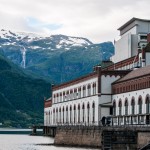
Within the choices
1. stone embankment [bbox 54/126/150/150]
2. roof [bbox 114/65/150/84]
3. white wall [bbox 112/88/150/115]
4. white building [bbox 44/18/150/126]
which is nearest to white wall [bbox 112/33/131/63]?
white building [bbox 44/18/150/126]

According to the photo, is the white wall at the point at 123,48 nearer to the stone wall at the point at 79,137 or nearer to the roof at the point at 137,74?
the roof at the point at 137,74

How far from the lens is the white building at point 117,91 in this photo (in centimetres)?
11399

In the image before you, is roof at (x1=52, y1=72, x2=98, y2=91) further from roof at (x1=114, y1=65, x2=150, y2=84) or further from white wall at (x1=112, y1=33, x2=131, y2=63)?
white wall at (x1=112, y1=33, x2=131, y2=63)

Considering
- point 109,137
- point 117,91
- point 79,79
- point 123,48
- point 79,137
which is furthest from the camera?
point 123,48

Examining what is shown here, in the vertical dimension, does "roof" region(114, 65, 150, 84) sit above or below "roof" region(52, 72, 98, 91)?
below

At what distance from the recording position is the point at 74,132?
4710 inches

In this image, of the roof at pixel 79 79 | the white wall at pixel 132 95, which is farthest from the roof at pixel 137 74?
the roof at pixel 79 79

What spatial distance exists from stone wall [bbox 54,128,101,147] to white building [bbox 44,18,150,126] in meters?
5.32

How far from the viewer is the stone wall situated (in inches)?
4213

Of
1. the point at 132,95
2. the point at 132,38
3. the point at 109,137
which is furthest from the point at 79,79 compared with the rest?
the point at 109,137

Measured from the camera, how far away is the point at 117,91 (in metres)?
130

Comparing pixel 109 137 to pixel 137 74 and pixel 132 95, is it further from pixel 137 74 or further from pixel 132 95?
pixel 137 74

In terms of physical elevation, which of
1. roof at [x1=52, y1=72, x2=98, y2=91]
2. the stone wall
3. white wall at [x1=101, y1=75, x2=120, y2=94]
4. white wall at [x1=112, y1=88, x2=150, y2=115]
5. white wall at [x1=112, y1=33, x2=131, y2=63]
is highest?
white wall at [x1=112, y1=33, x2=131, y2=63]

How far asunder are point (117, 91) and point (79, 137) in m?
18.0
